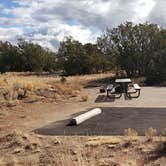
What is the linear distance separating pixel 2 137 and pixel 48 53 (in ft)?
196

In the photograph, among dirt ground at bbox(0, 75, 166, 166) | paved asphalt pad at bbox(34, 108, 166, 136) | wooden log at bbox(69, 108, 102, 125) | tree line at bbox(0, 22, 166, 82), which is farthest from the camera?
tree line at bbox(0, 22, 166, 82)

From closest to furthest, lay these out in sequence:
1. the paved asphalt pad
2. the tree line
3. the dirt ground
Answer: the dirt ground
the paved asphalt pad
the tree line

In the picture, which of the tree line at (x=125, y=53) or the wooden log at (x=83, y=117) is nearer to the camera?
the wooden log at (x=83, y=117)

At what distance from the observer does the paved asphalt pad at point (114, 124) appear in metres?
13.0

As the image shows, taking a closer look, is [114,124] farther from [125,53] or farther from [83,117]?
[125,53]

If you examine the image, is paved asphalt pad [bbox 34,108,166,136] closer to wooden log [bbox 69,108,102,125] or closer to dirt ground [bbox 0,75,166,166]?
wooden log [bbox 69,108,102,125]

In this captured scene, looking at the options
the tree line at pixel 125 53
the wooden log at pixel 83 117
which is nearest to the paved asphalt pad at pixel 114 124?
the wooden log at pixel 83 117

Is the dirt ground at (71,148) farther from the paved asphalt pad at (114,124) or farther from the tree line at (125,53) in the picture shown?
the tree line at (125,53)

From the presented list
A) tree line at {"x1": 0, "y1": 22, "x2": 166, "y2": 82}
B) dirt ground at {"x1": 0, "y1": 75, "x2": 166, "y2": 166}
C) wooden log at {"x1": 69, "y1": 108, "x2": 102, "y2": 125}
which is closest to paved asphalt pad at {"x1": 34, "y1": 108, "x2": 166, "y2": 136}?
wooden log at {"x1": 69, "y1": 108, "x2": 102, "y2": 125}

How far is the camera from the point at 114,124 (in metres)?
14.2

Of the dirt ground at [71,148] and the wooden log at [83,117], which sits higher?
the wooden log at [83,117]

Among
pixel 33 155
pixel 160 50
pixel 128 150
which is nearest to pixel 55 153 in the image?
pixel 33 155

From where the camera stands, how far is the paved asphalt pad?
13000mm

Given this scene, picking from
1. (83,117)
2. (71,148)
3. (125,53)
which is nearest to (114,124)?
(83,117)
